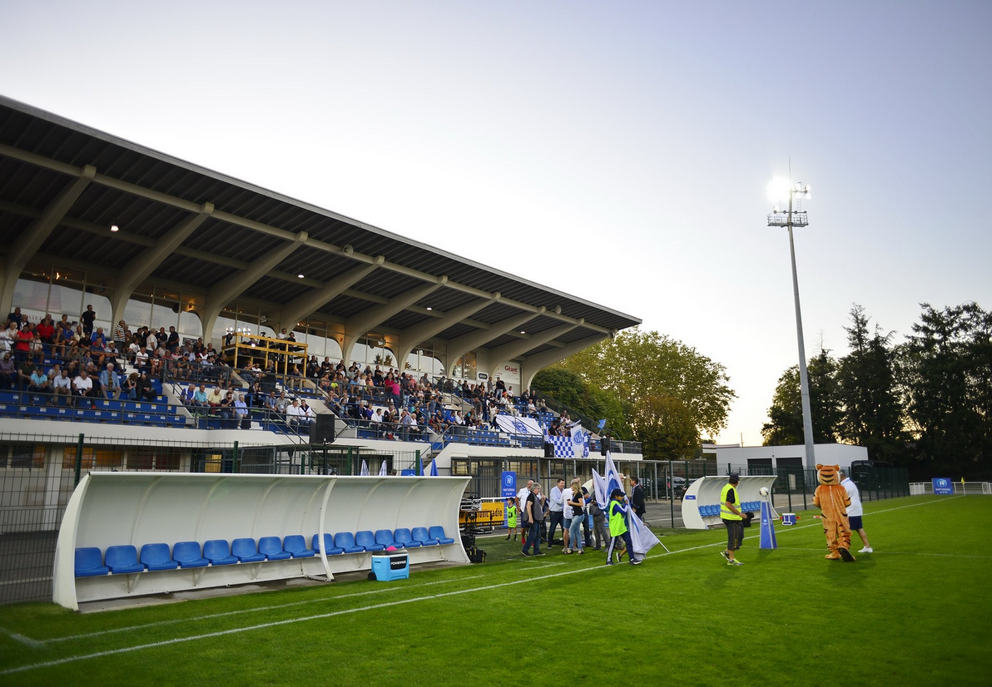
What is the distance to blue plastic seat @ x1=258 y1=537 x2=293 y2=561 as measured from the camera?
38.0ft

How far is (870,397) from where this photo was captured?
7350 centimetres

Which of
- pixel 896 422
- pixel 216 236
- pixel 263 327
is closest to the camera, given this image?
pixel 216 236

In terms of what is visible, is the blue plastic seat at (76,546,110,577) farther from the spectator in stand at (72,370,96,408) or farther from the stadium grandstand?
the spectator in stand at (72,370,96,408)

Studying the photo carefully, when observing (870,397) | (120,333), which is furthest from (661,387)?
(120,333)

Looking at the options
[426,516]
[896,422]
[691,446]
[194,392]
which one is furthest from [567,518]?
[896,422]

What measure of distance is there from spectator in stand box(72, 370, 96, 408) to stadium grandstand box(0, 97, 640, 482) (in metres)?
0.05

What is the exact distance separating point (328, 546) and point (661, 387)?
179ft

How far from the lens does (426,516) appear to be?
48.5 ft

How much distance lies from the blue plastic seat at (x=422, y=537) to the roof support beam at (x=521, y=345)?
101 feet

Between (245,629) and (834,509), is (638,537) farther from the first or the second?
(245,629)

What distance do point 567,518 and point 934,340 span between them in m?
72.0

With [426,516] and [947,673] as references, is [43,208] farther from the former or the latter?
[947,673]

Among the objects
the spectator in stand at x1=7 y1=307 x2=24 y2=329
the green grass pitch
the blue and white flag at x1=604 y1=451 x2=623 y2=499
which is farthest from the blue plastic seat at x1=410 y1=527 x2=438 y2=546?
the spectator in stand at x1=7 y1=307 x2=24 y2=329

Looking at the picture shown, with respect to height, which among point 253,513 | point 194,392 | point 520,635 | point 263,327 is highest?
point 263,327
